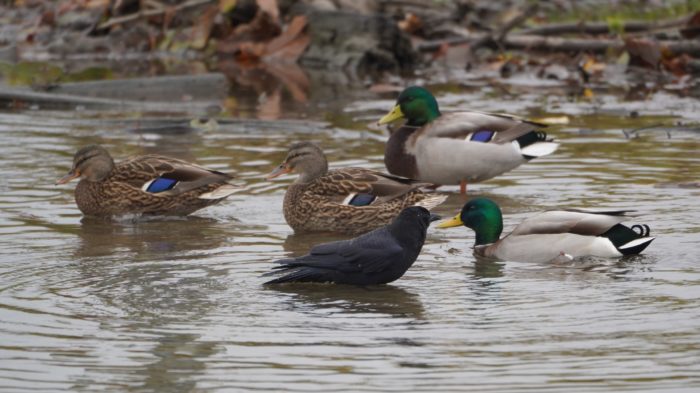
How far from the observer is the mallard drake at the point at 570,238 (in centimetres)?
847

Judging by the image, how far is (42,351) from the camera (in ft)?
21.4

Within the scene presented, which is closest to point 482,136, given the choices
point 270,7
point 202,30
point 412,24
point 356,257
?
point 356,257

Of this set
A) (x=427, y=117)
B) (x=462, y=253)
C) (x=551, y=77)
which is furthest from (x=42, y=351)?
(x=551, y=77)

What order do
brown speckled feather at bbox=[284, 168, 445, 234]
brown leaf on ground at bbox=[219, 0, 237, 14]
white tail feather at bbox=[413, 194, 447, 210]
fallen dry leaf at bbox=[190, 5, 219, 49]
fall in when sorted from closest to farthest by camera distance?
brown speckled feather at bbox=[284, 168, 445, 234] < white tail feather at bbox=[413, 194, 447, 210] < brown leaf on ground at bbox=[219, 0, 237, 14] < fallen dry leaf at bbox=[190, 5, 219, 49]

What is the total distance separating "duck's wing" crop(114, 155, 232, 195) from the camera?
1039 centimetres

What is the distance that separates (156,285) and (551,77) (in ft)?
36.0

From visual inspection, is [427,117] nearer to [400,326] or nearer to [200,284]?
[200,284]

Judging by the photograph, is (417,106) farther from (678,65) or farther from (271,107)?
(678,65)

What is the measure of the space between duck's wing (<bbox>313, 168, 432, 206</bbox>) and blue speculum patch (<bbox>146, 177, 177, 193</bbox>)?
1161 mm

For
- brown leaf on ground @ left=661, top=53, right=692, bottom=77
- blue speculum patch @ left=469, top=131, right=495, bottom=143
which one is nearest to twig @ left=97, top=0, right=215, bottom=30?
brown leaf on ground @ left=661, top=53, right=692, bottom=77

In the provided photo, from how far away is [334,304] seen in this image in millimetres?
7562

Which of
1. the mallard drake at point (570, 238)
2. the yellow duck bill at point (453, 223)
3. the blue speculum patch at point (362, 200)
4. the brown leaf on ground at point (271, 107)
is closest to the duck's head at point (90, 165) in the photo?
the blue speculum patch at point (362, 200)

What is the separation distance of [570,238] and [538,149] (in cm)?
282

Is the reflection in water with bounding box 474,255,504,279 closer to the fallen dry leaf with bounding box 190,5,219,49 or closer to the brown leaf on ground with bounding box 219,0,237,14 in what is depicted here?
the brown leaf on ground with bounding box 219,0,237,14
